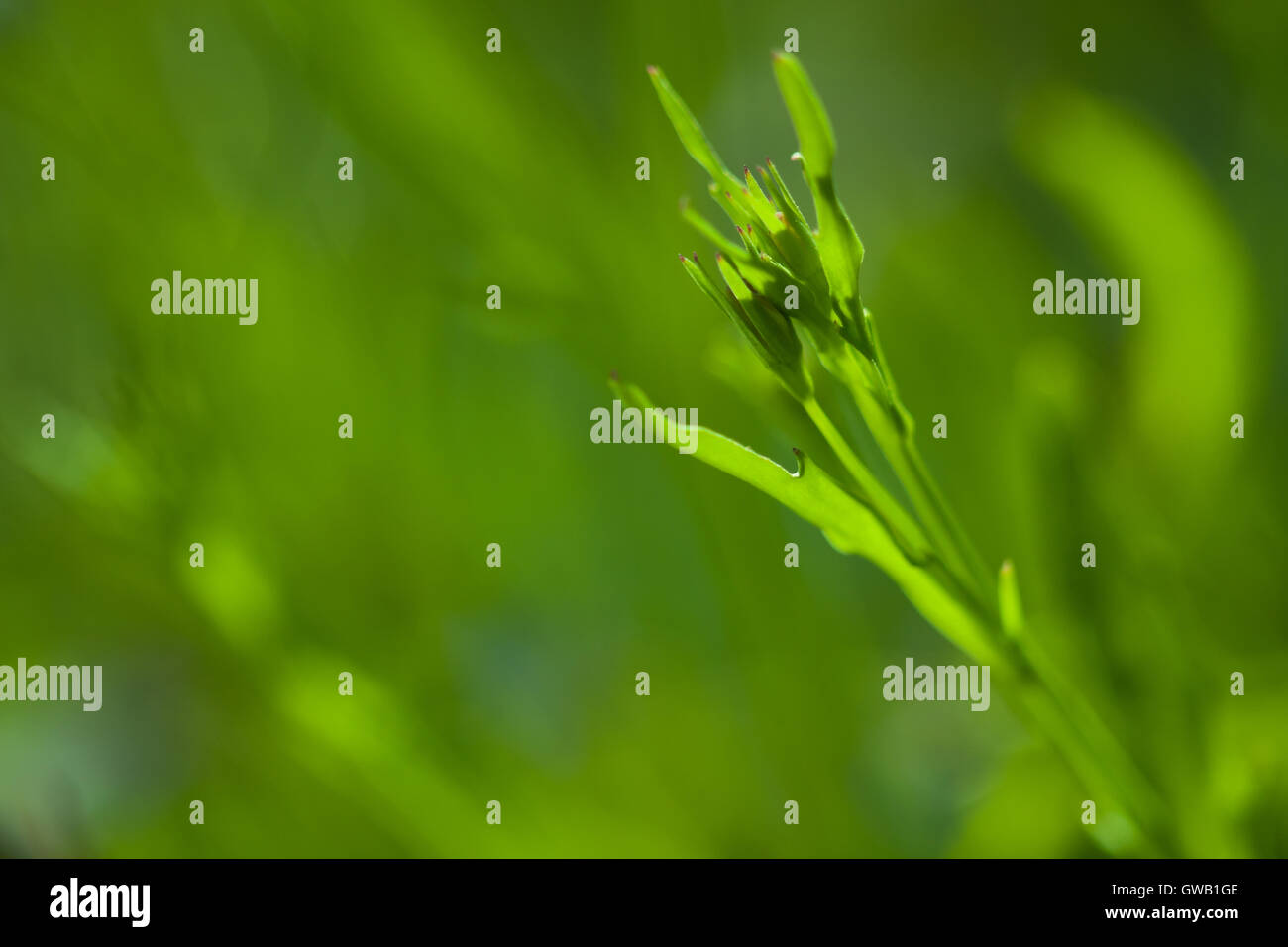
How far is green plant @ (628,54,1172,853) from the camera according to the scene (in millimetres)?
220

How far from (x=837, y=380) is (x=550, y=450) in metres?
0.28

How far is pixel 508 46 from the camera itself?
0.49 m

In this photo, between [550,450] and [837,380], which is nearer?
[837,380]

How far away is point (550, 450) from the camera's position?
51 cm

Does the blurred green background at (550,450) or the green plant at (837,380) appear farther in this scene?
the blurred green background at (550,450)

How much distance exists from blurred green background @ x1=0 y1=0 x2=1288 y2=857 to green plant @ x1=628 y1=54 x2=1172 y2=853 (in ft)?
0.38

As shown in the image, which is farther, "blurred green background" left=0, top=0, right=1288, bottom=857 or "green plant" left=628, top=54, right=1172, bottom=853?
"blurred green background" left=0, top=0, right=1288, bottom=857

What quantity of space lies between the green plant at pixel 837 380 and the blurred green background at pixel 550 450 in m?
0.12

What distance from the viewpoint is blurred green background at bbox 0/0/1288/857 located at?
1.27 ft

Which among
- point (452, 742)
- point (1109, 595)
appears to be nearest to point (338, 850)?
point (452, 742)

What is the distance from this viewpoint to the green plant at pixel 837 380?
0.72 ft
